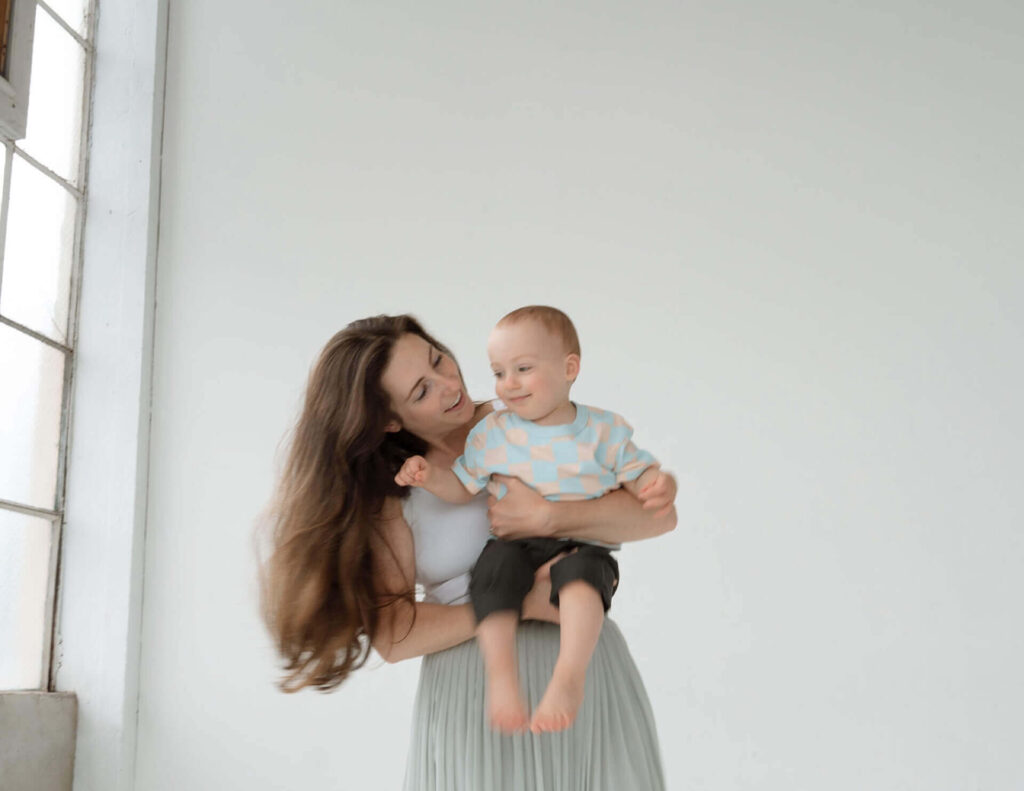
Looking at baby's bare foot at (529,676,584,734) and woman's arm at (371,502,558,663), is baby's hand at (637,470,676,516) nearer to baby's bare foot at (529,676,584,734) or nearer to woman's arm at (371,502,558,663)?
woman's arm at (371,502,558,663)

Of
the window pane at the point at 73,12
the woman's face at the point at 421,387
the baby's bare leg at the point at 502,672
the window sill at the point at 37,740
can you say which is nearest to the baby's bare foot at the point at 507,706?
the baby's bare leg at the point at 502,672

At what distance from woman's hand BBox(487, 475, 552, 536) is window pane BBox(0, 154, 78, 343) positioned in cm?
193

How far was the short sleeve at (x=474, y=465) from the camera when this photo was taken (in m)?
1.98

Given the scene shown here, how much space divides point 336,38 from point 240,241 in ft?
2.57

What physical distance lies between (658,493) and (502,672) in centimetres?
38

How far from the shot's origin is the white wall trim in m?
3.39

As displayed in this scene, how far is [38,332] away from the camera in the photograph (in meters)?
3.41

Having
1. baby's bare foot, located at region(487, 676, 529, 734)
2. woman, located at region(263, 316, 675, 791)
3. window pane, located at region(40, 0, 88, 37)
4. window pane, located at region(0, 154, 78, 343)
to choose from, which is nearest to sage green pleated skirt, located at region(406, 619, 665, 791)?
woman, located at region(263, 316, 675, 791)

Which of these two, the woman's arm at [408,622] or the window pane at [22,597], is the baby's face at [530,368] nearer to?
the woman's arm at [408,622]

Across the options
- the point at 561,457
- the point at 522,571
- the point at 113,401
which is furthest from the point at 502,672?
the point at 113,401

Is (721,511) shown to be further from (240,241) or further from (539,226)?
(240,241)

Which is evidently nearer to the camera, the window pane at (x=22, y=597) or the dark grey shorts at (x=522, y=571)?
the dark grey shorts at (x=522, y=571)

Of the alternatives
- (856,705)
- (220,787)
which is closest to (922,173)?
(856,705)

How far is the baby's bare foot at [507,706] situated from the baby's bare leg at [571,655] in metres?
0.03
